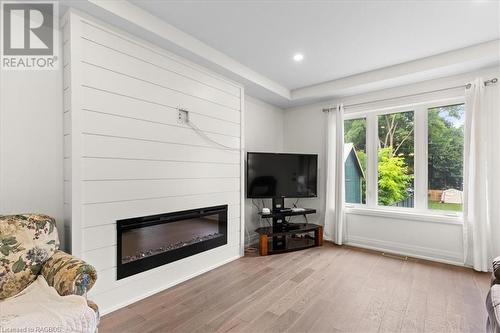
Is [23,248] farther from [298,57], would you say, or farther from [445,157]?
[445,157]

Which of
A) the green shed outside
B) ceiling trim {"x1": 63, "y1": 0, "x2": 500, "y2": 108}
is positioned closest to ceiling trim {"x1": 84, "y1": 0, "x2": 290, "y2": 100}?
ceiling trim {"x1": 63, "y1": 0, "x2": 500, "y2": 108}

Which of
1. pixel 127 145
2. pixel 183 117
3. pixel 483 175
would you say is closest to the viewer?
pixel 127 145

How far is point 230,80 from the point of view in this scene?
10.9 feet

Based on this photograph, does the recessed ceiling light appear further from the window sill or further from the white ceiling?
the window sill

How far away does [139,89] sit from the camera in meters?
2.31

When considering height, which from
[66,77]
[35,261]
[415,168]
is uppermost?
[66,77]

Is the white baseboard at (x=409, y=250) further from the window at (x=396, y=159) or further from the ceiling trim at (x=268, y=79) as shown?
the ceiling trim at (x=268, y=79)

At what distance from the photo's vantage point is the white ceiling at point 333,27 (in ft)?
6.77

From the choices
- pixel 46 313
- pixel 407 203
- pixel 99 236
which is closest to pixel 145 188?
pixel 99 236

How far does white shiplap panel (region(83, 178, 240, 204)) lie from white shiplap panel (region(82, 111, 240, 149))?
1.40 ft

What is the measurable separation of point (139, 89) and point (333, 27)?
6.45 ft

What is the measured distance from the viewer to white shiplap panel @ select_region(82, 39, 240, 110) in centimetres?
202

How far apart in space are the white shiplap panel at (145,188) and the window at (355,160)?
221cm

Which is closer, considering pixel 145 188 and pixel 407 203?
pixel 145 188
